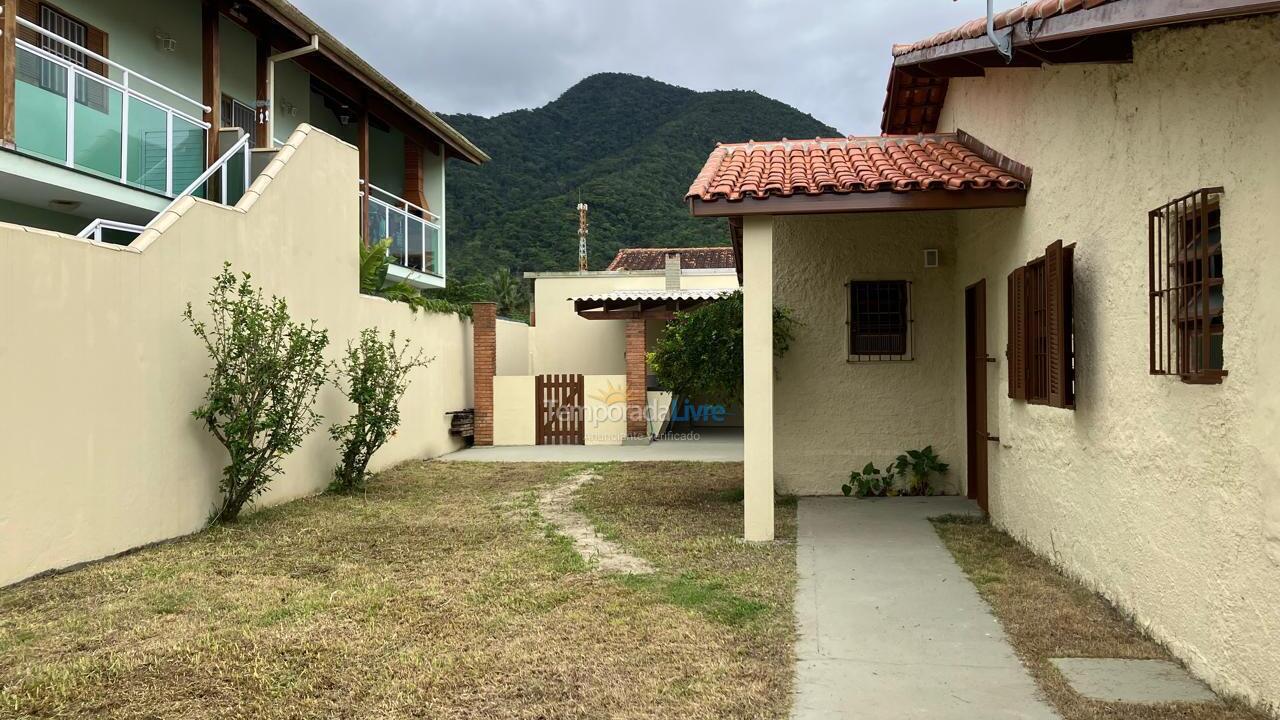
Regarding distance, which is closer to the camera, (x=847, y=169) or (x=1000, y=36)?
(x=1000, y=36)

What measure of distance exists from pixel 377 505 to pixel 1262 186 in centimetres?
880

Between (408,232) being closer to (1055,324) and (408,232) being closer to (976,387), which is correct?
(976,387)

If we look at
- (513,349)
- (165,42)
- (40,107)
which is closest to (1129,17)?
(40,107)

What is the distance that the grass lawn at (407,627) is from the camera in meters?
4.24

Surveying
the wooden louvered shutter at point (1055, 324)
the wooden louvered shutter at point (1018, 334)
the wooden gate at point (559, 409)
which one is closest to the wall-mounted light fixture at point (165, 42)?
the wooden gate at point (559, 409)

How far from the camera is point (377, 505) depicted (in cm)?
1037

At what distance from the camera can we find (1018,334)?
715cm

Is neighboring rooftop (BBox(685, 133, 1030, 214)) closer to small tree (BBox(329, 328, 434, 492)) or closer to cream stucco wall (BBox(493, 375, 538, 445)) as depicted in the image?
small tree (BBox(329, 328, 434, 492))

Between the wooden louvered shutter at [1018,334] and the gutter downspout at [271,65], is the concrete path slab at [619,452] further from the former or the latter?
the wooden louvered shutter at [1018,334]

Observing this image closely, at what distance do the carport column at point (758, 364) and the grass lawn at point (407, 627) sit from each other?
1.74 feet

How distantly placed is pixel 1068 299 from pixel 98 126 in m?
9.19

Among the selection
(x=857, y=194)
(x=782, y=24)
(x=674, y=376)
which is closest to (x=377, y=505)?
(x=674, y=376)

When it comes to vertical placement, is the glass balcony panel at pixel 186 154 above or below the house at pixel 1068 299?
above

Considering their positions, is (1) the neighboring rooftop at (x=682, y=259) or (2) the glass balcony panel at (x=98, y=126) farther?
(1) the neighboring rooftop at (x=682, y=259)
